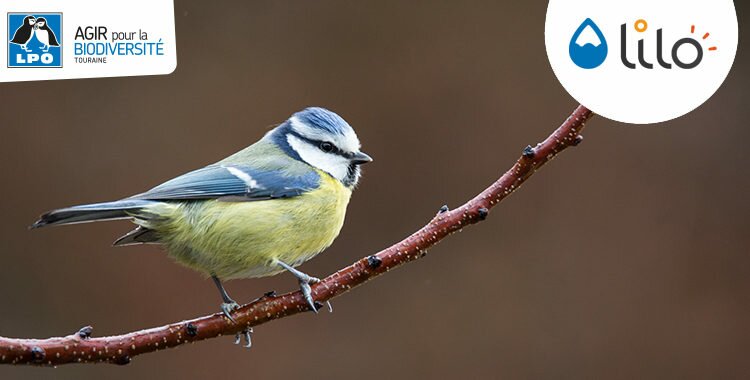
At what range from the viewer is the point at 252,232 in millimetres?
1327

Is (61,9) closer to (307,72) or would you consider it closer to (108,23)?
(108,23)

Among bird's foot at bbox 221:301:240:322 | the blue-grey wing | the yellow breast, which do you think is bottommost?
bird's foot at bbox 221:301:240:322

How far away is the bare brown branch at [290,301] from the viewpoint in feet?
3.28

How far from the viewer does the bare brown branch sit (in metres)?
1.00

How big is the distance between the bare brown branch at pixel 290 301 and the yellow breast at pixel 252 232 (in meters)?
0.17

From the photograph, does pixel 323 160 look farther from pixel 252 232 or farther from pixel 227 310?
pixel 227 310

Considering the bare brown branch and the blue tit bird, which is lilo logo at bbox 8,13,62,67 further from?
the bare brown branch

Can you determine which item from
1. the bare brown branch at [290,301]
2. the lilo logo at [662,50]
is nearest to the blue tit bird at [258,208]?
the bare brown branch at [290,301]

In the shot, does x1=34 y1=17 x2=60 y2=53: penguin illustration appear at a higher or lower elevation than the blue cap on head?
higher

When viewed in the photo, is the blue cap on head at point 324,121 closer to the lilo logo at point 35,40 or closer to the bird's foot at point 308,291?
the bird's foot at point 308,291

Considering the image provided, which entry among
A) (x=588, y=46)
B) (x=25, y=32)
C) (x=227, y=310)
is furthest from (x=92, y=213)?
(x=588, y=46)

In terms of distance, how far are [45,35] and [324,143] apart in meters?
0.49

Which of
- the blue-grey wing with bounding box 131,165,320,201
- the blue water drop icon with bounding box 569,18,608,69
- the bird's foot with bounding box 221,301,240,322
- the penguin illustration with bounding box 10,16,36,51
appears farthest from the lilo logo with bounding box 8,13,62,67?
the blue water drop icon with bounding box 569,18,608,69

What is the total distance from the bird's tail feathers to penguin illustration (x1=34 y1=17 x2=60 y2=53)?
32 cm
